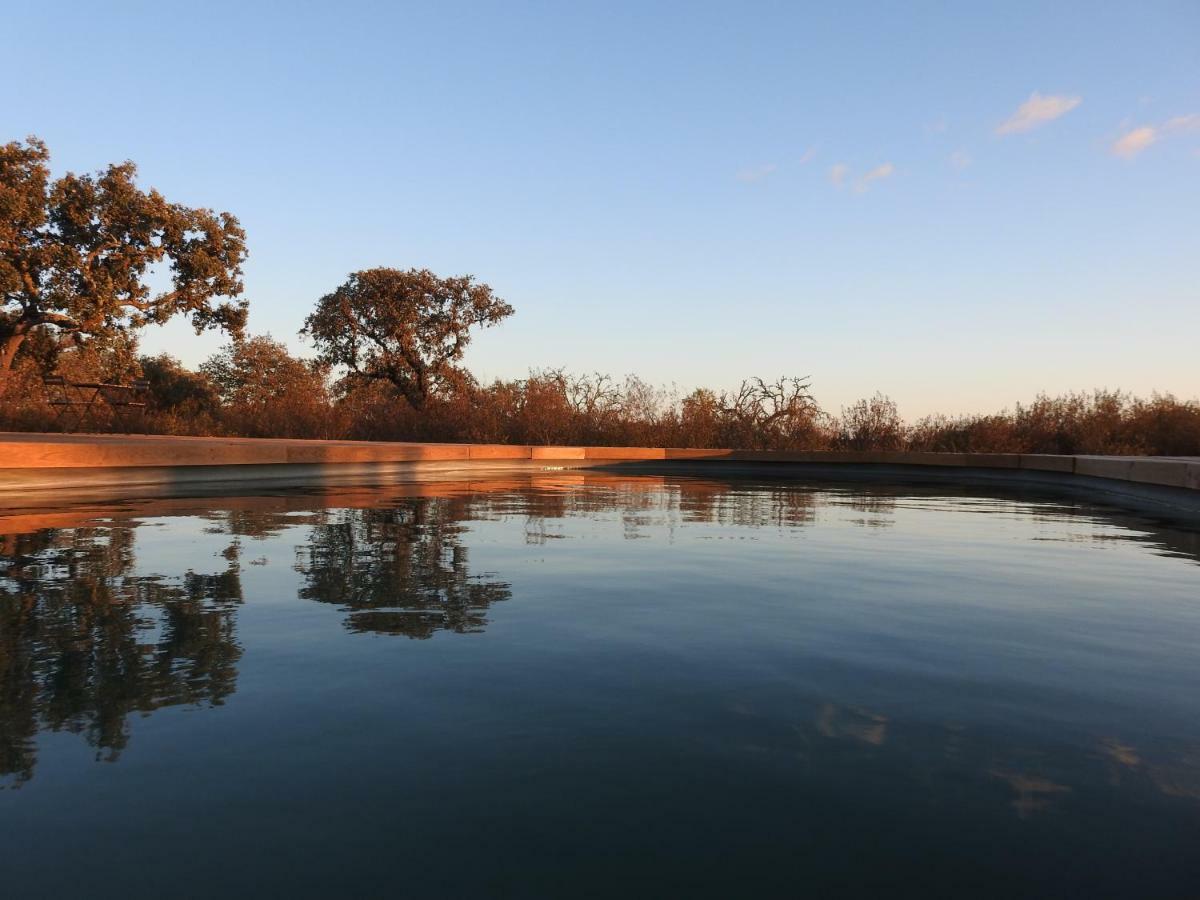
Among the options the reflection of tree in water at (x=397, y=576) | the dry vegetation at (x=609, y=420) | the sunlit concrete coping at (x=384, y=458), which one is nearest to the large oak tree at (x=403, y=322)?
the dry vegetation at (x=609, y=420)

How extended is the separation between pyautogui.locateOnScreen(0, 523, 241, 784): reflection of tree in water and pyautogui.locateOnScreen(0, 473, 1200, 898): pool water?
2 centimetres

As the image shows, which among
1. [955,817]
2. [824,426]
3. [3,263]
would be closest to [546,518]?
[955,817]

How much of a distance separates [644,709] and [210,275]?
94.9 feet

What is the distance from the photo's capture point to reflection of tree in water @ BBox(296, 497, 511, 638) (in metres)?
4.06

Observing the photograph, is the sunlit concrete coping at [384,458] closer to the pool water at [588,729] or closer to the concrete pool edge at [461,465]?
the concrete pool edge at [461,465]

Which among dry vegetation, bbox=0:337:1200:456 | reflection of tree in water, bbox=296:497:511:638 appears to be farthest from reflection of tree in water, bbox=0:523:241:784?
dry vegetation, bbox=0:337:1200:456

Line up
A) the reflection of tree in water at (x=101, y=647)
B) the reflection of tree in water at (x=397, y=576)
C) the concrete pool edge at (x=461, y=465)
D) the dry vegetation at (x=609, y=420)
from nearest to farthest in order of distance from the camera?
the reflection of tree in water at (x=101, y=647) → the reflection of tree in water at (x=397, y=576) → the concrete pool edge at (x=461, y=465) → the dry vegetation at (x=609, y=420)

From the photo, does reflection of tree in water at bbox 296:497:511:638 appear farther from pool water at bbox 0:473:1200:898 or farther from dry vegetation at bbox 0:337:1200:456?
dry vegetation at bbox 0:337:1200:456

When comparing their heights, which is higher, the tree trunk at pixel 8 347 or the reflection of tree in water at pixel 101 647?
the tree trunk at pixel 8 347

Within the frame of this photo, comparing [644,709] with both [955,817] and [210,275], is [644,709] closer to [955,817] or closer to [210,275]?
[955,817]

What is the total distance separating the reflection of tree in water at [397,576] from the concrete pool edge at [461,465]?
4.51 metres

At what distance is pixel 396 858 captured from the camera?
1841mm

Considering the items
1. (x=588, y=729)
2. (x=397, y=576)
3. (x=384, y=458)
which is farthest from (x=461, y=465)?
(x=588, y=729)

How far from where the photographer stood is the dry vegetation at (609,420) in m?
20.8
